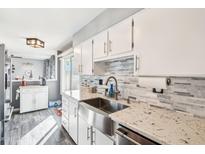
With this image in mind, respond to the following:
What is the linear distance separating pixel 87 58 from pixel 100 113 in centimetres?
126

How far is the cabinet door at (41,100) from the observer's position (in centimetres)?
434

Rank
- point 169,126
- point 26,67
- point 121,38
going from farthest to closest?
point 26,67, point 121,38, point 169,126

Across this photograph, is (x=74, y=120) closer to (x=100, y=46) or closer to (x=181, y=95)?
(x=100, y=46)

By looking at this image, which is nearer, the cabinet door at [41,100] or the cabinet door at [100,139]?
the cabinet door at [100,139]

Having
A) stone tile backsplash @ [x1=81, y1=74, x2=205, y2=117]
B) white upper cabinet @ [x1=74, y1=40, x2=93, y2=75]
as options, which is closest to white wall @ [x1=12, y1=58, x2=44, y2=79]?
white upper cabinet @ [x1=74, y1=40, x2=93, y2=75]

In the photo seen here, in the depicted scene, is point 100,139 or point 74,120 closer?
point 100,139

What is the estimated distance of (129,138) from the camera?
3.05 ft

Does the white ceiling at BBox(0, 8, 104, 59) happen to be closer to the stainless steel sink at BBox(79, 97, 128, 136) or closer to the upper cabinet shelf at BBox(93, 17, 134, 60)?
the upper cabinet shelf at BBox(93, 17, 134, 60)

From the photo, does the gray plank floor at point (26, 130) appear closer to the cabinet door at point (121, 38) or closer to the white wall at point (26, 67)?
the cabinet door at point (121, 38)

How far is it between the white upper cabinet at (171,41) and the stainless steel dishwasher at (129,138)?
549 mm

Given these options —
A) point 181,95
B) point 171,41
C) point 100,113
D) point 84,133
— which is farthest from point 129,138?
point 84,133

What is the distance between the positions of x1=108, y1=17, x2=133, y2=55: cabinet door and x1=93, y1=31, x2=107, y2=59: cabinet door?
13cm

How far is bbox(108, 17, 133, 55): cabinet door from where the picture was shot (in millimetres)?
1411

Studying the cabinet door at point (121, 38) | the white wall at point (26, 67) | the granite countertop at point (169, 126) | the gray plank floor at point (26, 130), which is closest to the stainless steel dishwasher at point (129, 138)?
the granite countertop at point (169, 126)
